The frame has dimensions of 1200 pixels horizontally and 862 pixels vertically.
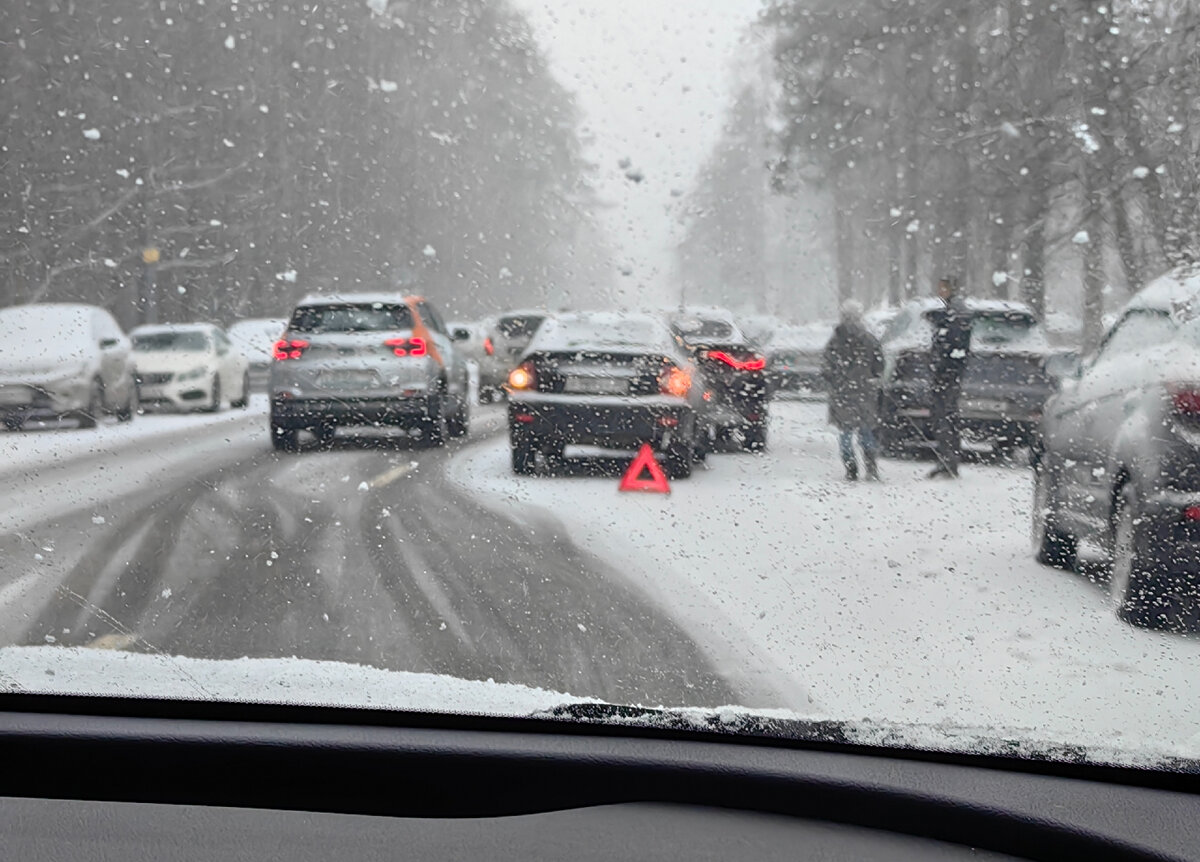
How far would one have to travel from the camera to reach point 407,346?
433 cm

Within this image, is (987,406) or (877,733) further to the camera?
(987,406)

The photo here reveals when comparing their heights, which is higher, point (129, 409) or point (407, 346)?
point (407, 346)

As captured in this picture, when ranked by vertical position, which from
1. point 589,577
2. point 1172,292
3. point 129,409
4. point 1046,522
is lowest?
point 589,577

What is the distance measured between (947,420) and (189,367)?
2.50 m

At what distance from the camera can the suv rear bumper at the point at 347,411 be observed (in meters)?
4.21

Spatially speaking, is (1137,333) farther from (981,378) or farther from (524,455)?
(524,455)

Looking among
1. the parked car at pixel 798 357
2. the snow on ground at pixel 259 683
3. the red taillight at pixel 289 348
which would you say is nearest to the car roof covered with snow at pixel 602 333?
the parked car at pixel 798 357

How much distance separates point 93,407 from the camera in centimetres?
397

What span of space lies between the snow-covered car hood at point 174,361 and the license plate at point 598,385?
1.22 metres

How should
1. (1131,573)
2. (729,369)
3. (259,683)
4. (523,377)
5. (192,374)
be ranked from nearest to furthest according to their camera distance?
(259,683), (1131,573), (729,369), (523,377), (192,374)

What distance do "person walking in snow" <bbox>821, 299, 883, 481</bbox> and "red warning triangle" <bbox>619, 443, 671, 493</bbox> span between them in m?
0.63

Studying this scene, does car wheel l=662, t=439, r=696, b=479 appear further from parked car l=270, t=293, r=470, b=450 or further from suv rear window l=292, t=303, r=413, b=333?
suv rear window l=292, t=303, r=413, b=333

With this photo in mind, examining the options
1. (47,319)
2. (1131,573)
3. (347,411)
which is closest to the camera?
(1131,573)

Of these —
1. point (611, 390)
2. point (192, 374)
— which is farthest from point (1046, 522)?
point (192, 374)
